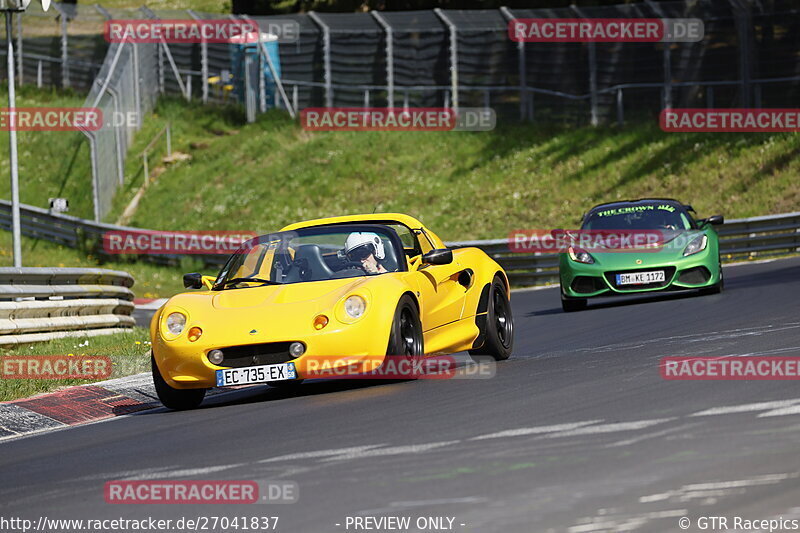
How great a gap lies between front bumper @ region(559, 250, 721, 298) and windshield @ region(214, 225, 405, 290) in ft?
23.5

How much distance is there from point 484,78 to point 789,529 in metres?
34.2

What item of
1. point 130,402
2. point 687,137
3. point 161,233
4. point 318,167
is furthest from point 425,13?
point 130,402

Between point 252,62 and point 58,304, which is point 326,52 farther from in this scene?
point 58,304

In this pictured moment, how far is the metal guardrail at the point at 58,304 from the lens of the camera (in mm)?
15469

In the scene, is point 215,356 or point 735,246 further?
point 735,246

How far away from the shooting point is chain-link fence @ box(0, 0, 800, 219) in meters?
33.4

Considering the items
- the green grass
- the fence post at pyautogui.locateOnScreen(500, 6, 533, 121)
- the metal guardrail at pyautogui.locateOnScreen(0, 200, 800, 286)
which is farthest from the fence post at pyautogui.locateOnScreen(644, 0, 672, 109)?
the green grass

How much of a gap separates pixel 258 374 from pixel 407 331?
120 cm

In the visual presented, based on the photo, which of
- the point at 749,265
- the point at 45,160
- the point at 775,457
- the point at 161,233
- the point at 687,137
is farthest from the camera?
the point at 45,160

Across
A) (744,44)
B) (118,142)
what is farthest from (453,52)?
(118,142)

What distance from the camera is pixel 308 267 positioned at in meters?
11.0

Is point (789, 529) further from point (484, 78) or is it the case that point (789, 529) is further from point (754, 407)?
point (484, 78)

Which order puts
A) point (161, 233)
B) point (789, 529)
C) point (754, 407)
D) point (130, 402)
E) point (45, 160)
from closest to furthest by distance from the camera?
point (789, 529)
point (754, 407)
point (130, 402)
point (161, 233)
point (45, 160)

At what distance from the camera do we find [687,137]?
3488 cm
